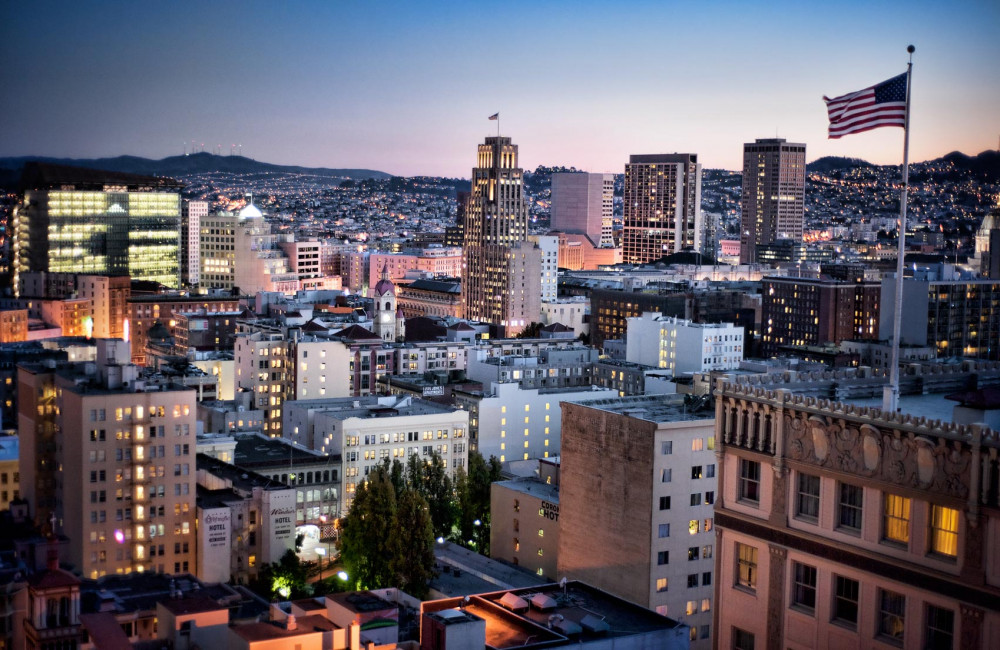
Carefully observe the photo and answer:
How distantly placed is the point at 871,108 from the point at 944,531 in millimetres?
10178

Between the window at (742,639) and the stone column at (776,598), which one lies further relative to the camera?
the window at (742,639)

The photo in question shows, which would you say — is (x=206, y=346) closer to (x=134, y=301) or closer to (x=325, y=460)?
(x=134, y=301)

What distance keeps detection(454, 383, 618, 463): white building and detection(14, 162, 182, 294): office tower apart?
319 ft

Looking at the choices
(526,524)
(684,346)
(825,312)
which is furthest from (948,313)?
(526,524)

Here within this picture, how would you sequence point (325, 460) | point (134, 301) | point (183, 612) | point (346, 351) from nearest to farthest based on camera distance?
point (183, 612) → point (325, 460) → point (346, 351) → point (134, 301)

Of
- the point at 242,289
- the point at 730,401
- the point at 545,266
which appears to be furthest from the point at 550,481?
the point at 242,289

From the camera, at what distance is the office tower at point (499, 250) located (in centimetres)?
16562

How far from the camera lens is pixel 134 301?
144 m

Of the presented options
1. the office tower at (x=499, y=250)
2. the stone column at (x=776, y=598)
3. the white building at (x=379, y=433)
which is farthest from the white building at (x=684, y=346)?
the stone column at (x=776, y=598)

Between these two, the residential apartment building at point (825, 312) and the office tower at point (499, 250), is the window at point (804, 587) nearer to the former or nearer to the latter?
the residential apartment building at point (825, 312)

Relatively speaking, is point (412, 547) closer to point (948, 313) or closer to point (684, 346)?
point (684, 346)

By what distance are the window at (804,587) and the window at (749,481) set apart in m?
1.83

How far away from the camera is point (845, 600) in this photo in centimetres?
2655

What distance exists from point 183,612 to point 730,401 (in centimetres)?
1704
